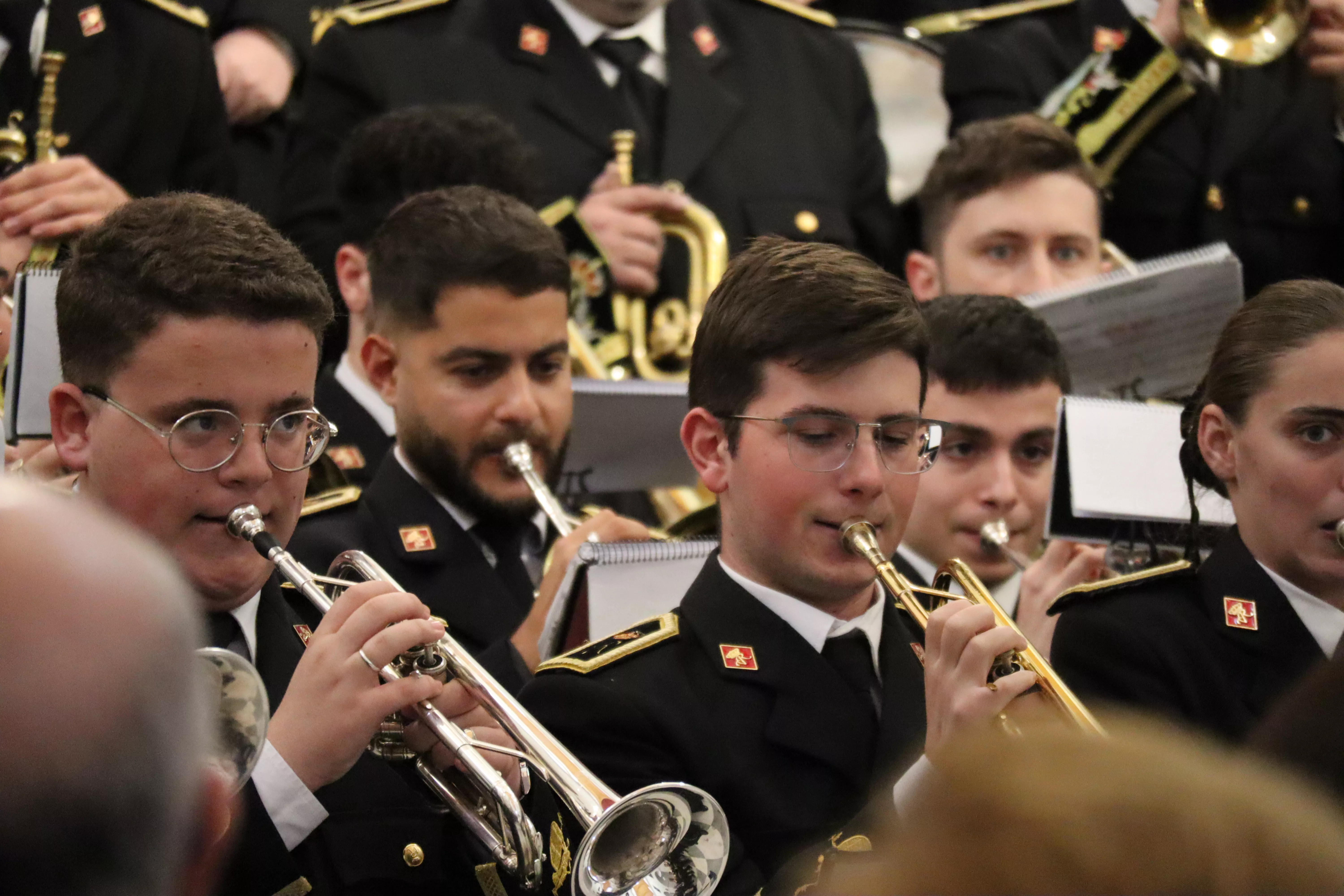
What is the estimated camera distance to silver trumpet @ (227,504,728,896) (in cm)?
254

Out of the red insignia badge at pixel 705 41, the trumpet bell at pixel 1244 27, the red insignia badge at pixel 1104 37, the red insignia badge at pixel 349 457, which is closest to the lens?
the red insignia badge at pixel 349 457

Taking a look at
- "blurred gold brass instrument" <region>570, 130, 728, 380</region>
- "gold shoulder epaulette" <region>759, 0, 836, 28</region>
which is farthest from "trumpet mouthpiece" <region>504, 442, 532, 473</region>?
"gold shoulder epaulette" <region>759, 0, 836, 28</region>

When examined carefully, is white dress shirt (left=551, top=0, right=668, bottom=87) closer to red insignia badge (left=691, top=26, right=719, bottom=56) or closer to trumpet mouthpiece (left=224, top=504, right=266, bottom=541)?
red insignia badge (left=691, top=26, right=719, bottom=56)

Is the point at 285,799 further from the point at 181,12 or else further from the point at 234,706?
the point at 181,12

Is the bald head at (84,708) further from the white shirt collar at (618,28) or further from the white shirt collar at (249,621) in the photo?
the white shirt collar at (618,28)

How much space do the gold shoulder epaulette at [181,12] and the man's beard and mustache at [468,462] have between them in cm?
165

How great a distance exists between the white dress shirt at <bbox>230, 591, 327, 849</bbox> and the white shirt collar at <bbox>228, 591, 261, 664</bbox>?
291 mm

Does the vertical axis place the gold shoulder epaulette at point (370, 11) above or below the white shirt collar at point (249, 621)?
above

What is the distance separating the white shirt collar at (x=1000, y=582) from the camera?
12.8 feet

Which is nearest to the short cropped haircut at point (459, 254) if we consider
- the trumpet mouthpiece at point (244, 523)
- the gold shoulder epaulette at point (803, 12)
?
the trumpet mouthpiece at point (244, 523)

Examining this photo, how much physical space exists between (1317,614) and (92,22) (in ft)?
11.1

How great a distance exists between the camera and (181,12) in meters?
4.81

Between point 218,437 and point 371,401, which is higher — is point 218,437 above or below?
above

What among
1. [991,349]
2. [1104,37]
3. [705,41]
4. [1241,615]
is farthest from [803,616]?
[1104,37]
